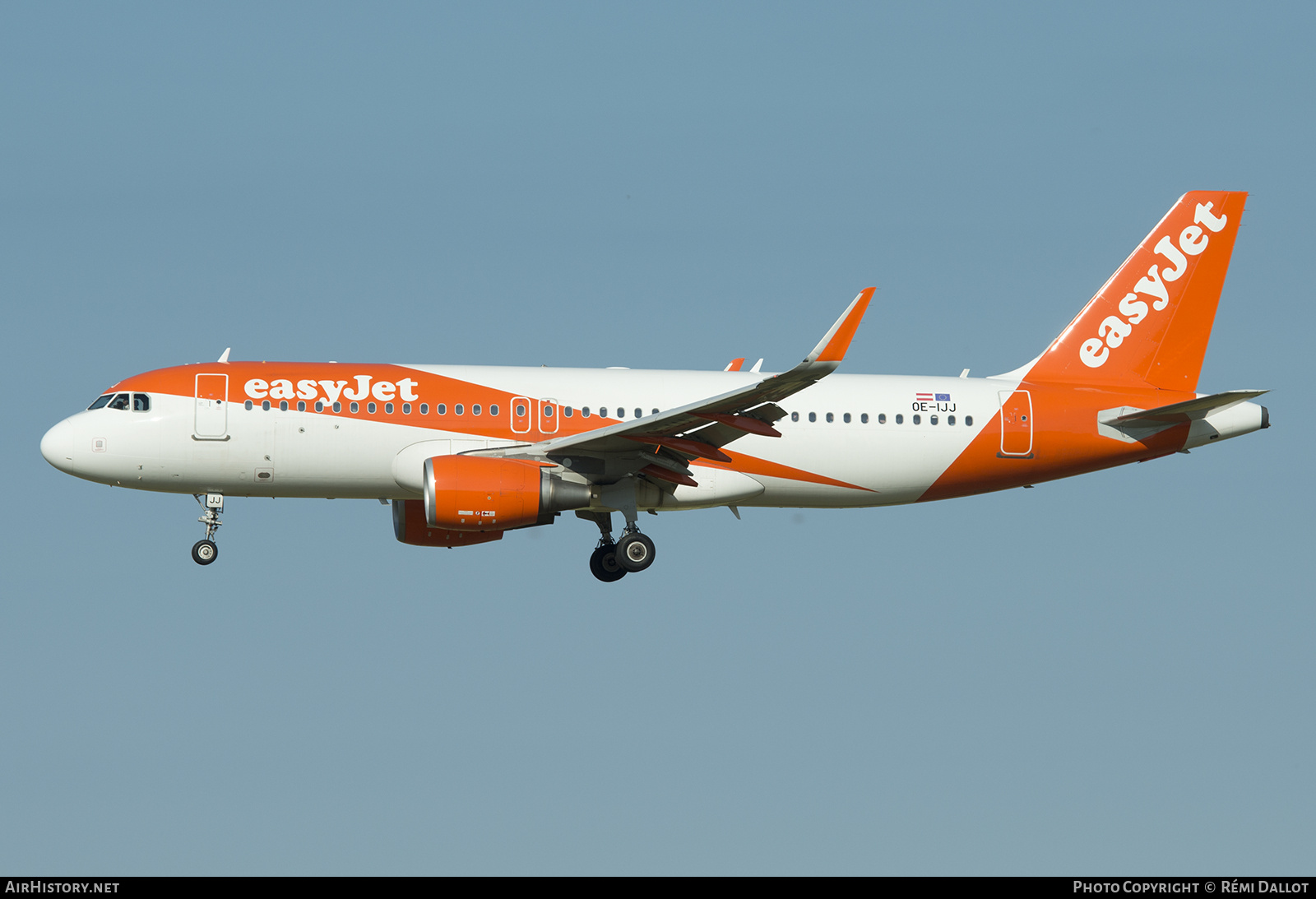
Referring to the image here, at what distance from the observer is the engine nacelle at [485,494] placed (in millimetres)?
32438

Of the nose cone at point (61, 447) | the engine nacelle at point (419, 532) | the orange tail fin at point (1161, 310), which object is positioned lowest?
the engine nacelle at point (419, 532)

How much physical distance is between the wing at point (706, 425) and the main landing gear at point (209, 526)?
6704mm

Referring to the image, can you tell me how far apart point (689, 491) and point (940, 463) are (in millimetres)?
5761

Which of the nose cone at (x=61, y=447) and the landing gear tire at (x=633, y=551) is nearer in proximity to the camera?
the nose cone at (x=61, y=447)

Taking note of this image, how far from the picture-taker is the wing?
29.3 m

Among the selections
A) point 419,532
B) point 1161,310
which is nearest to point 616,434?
point 419,532

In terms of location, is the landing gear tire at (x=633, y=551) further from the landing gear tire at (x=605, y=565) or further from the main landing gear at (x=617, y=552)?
the landing gear tire at (x=605, y=565)

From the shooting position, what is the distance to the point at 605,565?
36.6m

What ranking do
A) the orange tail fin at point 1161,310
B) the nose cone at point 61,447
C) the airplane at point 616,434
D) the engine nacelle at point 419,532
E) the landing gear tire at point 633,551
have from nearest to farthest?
1. the airplane at point 616,434
2. the nose cone at point 61,447
3. the landing gear tire at point 633,551
4. the engine nacelle at point 419,532
5. the orange tail fin at point 1161,310

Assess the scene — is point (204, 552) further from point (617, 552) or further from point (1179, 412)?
point (1179, 412)

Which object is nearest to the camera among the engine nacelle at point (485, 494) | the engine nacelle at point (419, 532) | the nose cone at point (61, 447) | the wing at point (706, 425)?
the wing at point (706, 425)

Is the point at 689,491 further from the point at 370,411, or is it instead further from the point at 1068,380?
the point at 1068,380

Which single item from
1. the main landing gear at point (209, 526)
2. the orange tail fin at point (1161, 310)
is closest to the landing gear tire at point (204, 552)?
the main landing gear at point (209, 526)

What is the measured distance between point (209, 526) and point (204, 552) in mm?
543
